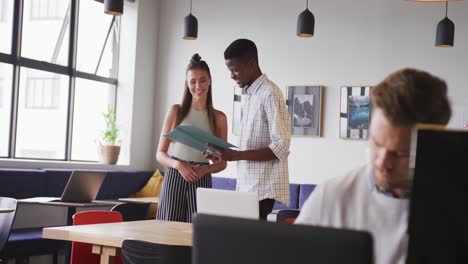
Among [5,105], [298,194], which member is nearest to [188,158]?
[5,105]

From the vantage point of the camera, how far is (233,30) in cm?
802

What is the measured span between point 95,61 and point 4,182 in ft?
8.26

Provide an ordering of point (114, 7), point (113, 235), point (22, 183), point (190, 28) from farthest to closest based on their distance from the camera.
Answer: point (190, 28) → point (22, 183) → point (114, 7) → point (113, 235)

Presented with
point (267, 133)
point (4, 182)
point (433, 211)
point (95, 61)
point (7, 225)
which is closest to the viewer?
point (433, 211)

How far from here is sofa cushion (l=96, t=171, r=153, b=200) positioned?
7191 mm

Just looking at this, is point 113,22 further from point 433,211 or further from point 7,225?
point 433,211

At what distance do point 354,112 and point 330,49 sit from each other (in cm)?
79

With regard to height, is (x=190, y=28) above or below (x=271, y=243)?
above

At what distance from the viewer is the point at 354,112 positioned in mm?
7160

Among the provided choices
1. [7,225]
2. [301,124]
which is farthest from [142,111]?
[7,225]

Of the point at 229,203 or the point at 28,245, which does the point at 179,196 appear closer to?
the point at 229,203

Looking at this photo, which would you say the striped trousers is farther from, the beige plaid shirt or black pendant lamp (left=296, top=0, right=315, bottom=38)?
black pendant lamp (left=296, top=0, right=315, bottom=38)

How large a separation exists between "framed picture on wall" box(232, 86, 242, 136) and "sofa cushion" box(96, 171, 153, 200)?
119cm

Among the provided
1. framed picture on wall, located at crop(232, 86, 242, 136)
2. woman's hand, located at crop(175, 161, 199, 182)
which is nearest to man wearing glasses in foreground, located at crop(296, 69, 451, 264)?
woman's hand, located at crop(175, 161, 199, 182)
